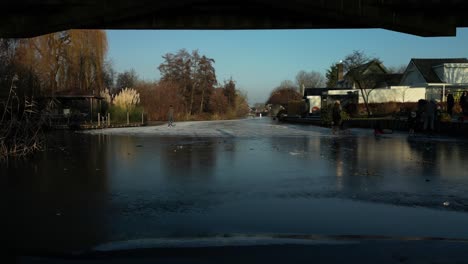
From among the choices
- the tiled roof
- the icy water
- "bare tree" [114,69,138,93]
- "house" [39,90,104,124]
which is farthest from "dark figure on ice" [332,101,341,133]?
"bare tree" [114,69,138,93]

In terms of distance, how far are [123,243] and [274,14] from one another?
7567 mm

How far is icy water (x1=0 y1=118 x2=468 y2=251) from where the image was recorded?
16.5ft

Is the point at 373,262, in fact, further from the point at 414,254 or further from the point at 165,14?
the point at 165,14

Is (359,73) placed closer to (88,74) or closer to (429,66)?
(429,66)

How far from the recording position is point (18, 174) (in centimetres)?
923

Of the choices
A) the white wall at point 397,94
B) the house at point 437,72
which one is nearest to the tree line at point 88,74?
the white wall at point 397,94

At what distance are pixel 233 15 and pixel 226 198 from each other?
5495 mm

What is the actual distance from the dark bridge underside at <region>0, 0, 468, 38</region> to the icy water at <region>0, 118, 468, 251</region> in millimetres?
3194

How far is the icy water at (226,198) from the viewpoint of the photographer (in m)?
5.04

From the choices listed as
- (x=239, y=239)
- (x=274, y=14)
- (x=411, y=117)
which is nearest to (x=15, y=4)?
(x=274, y=14)

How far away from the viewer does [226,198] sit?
6797mm

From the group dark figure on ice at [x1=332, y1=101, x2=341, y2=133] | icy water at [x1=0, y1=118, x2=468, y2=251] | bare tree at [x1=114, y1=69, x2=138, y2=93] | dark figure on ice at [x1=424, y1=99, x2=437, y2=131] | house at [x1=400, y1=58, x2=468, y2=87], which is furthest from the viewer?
bare tree at [x1=114, y1=69, x2=138, y2=93]

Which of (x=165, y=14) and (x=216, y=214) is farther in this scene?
(x=165, y=14)

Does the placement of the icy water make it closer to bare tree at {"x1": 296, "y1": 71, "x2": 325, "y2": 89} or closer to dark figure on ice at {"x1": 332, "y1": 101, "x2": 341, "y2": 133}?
dark figure on ice at {"x1": 332, "y1": 101, "x2": 341, "y2": 133}
